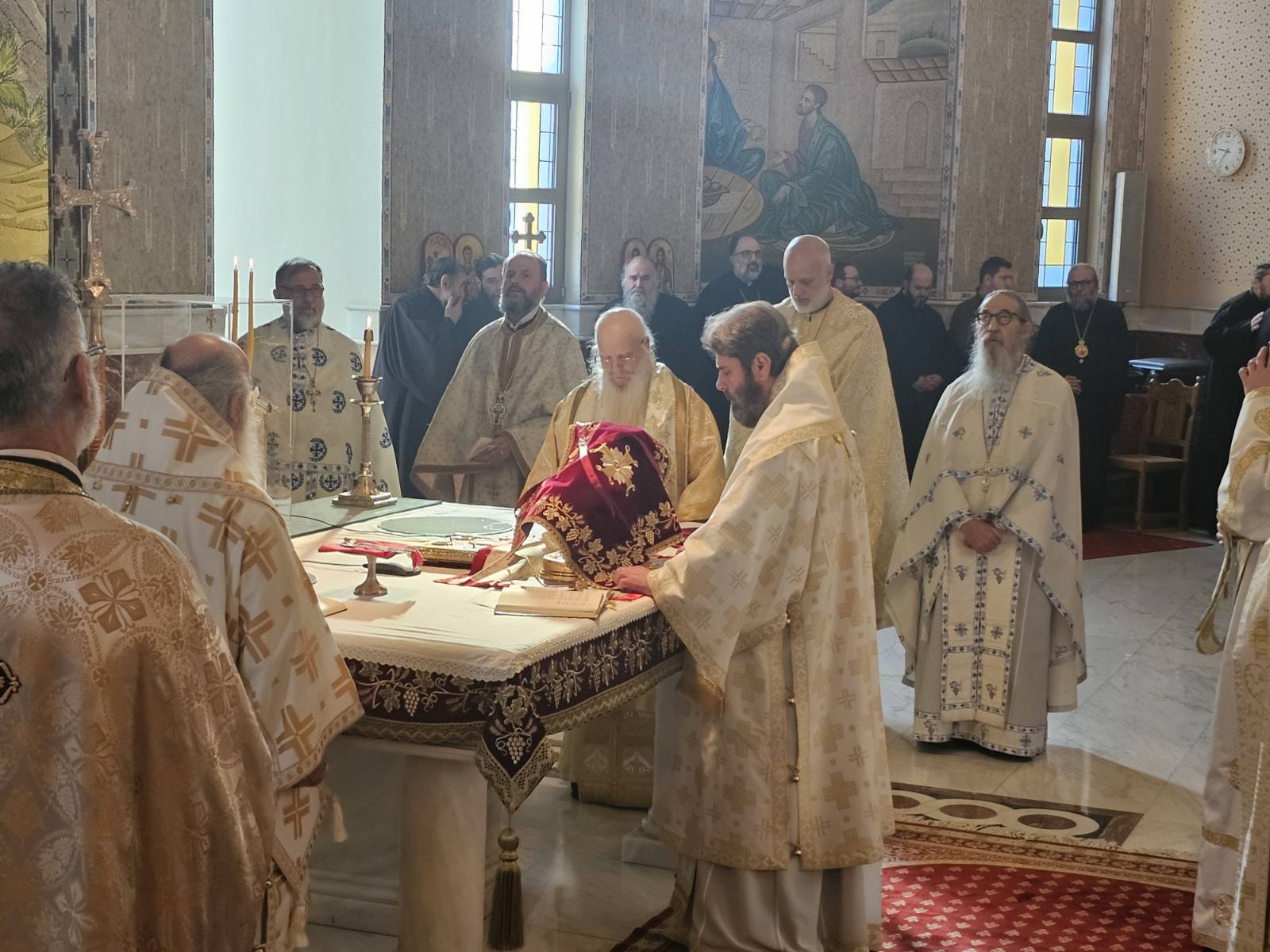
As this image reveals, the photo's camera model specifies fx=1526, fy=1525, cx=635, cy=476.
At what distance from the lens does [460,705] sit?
3.15 meters

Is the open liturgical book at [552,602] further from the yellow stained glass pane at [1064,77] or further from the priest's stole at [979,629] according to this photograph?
the yellow stained glass pane at [1064,77]

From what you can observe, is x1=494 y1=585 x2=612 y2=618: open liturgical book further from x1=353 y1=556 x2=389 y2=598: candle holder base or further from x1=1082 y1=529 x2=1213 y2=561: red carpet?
x1=1082 y1=529 x2=1213 y2=561: red carpet

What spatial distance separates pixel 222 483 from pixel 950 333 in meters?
8.95

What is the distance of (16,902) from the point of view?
171 cm

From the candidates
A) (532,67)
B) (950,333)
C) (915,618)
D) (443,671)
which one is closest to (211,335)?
(443,671)

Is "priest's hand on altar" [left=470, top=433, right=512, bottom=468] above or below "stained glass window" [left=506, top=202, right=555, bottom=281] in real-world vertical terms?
below

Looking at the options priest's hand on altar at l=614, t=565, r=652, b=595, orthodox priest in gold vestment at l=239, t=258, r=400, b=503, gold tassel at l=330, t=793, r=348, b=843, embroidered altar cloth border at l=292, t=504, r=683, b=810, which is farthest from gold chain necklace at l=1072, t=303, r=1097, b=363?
gold tassel at l=330, t=793, r=348, b=843

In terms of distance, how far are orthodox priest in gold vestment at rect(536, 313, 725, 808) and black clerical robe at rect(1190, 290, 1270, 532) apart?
6.49 metres

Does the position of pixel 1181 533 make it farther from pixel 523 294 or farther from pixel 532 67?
pixel 523 294

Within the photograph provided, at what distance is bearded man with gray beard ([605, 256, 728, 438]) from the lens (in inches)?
386

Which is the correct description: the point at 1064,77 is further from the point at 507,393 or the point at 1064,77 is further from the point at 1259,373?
the point at 1259,373

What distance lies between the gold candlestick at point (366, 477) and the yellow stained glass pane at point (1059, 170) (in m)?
9.39

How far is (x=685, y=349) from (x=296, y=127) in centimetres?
279

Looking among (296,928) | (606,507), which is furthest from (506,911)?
(606,507)
